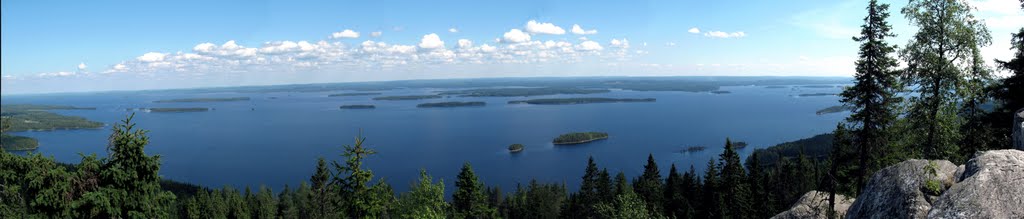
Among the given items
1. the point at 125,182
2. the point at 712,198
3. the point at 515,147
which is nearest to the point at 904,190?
the point at 125,182

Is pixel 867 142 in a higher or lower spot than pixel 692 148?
higher

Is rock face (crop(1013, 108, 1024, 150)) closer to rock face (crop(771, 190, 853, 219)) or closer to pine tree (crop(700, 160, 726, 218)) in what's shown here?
rock face (crop(771, 190, 853, 219))

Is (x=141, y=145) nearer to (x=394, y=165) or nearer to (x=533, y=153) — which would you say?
(x=394, y=165)

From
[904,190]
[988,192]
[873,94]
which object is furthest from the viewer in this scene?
[873,94]

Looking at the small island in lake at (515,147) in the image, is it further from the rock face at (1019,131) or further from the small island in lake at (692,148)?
the rock face at (1019,131)

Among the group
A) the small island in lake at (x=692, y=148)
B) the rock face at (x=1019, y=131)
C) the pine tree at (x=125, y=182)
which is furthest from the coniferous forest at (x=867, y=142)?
the small island in lake at (x=692, y=148)

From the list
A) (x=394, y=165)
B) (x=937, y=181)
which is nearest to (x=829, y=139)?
(x=394, y=165)

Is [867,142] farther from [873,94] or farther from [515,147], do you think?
[515,147]
